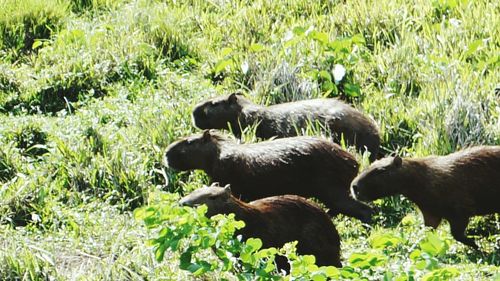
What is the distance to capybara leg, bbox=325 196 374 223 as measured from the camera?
7.70 m

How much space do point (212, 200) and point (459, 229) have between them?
1.46 metres

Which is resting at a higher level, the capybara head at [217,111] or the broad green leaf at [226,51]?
the broad green leaf at [226,51]

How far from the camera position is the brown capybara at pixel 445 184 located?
7.30 meters

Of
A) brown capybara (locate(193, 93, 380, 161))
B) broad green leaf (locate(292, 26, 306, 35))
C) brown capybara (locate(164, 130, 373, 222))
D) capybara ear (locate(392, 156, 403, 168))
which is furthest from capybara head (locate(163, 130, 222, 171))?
broad green leaf (locate(292, 26, 306, 35))

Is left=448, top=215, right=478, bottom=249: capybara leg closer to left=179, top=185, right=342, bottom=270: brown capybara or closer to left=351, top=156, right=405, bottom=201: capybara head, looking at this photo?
left=351, top=156, right=405, bottom=201: capybara head

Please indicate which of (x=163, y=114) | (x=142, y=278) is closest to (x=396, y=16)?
(x=163, y=114)

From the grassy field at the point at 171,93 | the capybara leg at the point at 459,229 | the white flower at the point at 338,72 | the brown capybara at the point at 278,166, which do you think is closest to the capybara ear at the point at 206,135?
the brown capybara at the point at 278,166

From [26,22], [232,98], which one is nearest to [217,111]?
[232,98]

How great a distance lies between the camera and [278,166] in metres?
7.86

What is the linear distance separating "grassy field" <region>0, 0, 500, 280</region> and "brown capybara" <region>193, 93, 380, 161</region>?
0.44ft

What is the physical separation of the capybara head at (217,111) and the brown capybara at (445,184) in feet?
5.32

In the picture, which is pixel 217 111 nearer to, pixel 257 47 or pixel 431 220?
pixel 257 47

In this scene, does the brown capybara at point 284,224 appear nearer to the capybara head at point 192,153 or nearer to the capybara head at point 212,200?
the capybara head at point 212,200

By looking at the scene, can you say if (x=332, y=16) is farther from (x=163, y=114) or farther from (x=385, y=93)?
(x=163, y=114)
